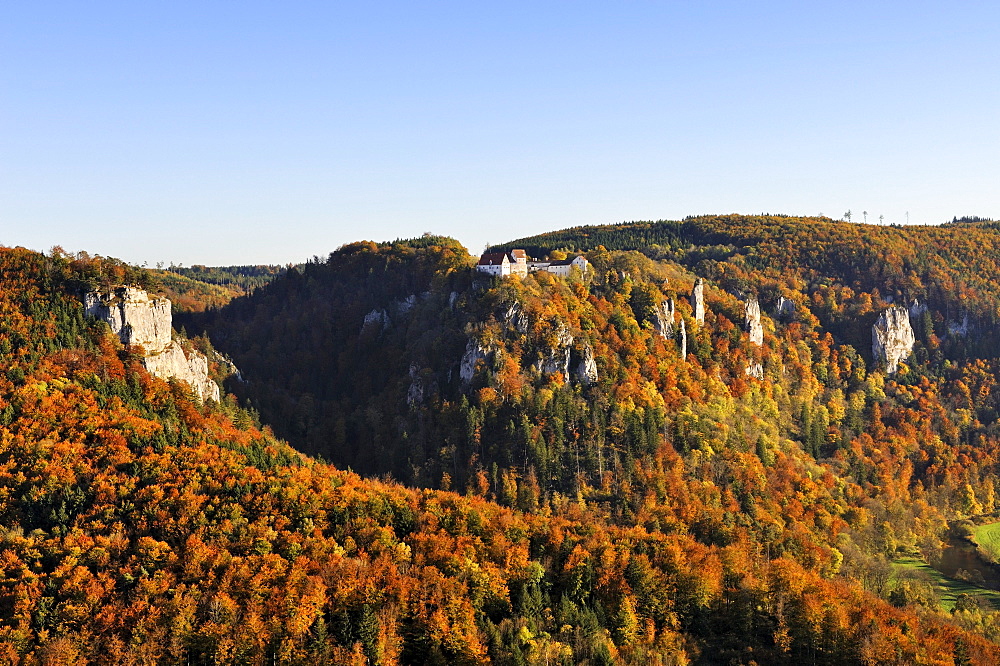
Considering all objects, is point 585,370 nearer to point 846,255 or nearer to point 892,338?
point 892,338

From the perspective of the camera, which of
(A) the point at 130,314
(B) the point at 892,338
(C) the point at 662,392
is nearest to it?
(A) the point at 130,314

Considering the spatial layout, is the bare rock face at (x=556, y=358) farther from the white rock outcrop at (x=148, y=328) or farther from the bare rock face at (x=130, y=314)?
the bare rock face at (x=130, y=314)

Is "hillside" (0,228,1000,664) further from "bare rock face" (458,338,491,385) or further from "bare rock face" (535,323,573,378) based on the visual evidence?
"bare rock face" (458,338,491,385)

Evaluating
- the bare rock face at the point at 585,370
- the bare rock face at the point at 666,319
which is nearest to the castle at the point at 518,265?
the bare rock face at the point at 666,319

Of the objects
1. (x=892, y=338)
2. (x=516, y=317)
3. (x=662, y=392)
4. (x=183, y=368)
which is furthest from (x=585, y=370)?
(x=892, y=338)

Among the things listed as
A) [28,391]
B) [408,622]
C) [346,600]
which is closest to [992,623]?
[408,622]

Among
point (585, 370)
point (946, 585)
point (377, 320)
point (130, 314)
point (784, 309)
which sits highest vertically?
point (784, 309)
